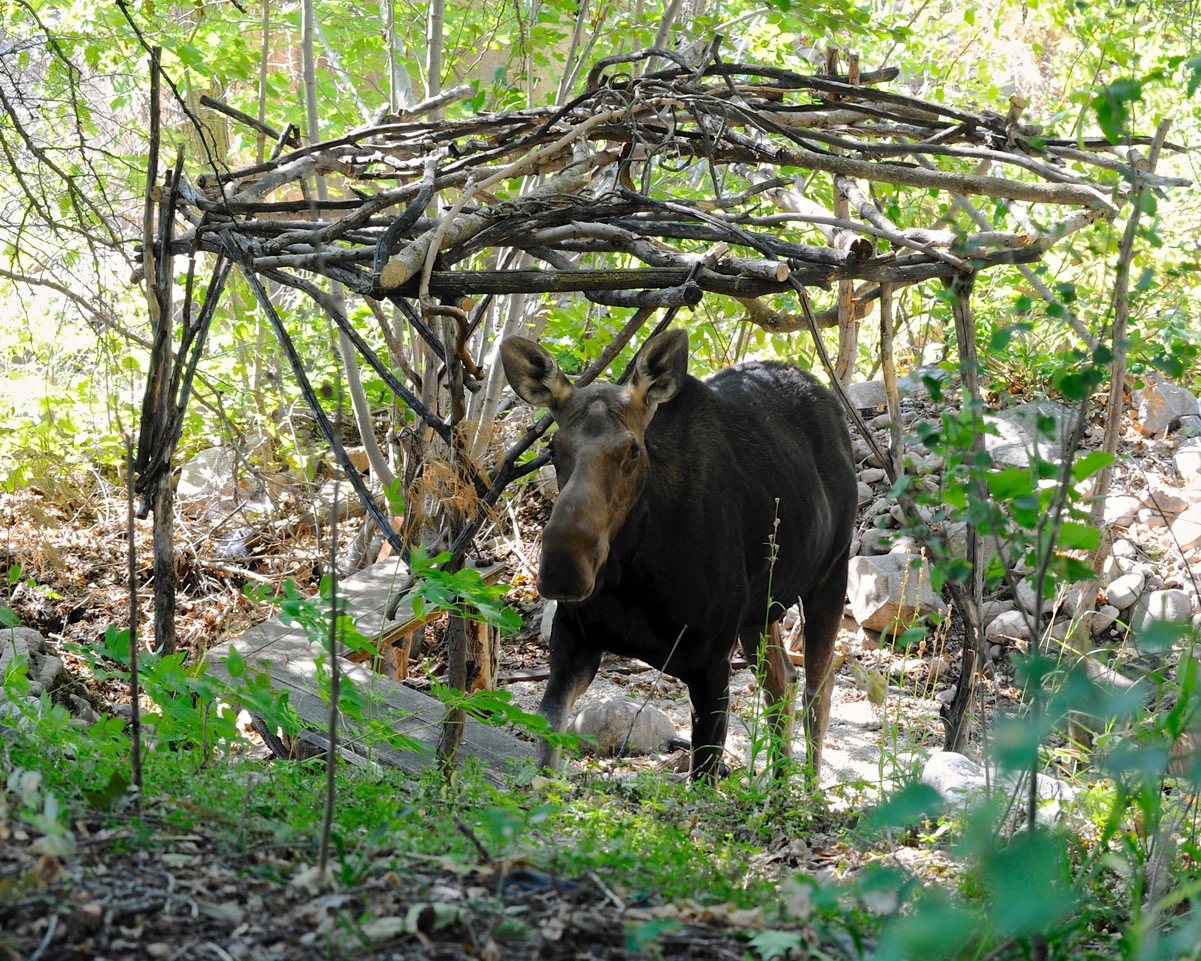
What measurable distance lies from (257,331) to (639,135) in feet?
22.3

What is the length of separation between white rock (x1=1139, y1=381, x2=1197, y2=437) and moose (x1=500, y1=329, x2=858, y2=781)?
558 centimetres

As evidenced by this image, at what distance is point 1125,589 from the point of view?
864cm

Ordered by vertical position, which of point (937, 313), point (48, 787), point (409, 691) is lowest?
point (409, 691)

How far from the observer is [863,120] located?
5.69 meters

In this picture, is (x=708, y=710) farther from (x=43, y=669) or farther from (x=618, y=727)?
(x=43, y=669)

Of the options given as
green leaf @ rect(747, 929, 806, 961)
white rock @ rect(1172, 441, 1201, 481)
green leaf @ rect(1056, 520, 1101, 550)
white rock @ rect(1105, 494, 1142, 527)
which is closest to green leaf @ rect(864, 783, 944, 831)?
green leaf @ rect(747, 929, 806, 961)

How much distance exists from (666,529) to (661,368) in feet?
2.52

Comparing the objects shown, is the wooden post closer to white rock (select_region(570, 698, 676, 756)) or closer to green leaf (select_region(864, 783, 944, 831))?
green leaf (select_region(864, 783, 944, 831))

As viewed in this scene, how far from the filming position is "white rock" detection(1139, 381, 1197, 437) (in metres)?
10.2

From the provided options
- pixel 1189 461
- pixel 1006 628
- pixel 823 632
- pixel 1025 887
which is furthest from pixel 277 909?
pixel 1189 461

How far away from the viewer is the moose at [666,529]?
4.70 m

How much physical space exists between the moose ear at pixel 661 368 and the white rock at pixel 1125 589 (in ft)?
16.8

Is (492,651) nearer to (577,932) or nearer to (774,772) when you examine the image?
(774,772)

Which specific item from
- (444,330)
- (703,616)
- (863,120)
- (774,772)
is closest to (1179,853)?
(774,772)
